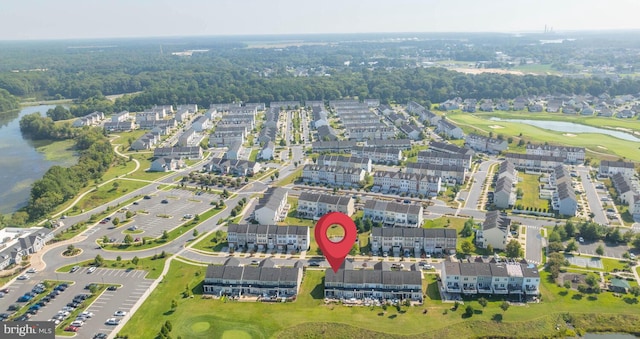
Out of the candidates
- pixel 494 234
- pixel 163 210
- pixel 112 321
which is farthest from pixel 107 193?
pixel 494 234

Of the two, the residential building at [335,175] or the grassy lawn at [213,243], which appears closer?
the grassy lawn at [213,243]

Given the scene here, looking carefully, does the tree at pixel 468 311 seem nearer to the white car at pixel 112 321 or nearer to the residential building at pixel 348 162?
the white car at pixel 112 321

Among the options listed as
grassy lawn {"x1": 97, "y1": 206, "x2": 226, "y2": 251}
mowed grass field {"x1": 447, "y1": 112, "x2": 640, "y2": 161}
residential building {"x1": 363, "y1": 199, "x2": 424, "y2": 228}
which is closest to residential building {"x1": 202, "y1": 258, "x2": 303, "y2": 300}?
grassy lawn {"x1": 97, "y1": 206, "x2": 226, "y2": 251}

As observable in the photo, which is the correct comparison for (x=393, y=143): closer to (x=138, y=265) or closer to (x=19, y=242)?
(x=138, y=265)

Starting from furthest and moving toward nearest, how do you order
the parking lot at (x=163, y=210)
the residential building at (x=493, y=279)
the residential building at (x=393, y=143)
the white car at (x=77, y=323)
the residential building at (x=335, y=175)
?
the residential building at (x=393, y=143), the residential building at (x=335, y=175), the parking lot at (x=163, y=210), the residential building at (x=493, y=279), the white car at (x=77, y=323)

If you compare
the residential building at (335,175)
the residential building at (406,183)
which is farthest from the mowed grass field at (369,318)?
the residential building at (335,175)
